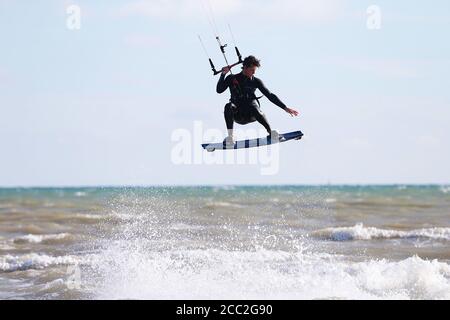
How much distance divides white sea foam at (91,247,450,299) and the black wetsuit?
287cm

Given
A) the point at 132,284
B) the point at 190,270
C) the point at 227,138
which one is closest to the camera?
the point at 227,138

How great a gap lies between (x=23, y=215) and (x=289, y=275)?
65.4 feet

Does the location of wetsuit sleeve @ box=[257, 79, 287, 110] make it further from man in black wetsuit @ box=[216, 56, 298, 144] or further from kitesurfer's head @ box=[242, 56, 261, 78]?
kitesurfer's head @ box=[242, 56, 261, 78]

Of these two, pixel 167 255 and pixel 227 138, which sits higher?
pixel 227 138

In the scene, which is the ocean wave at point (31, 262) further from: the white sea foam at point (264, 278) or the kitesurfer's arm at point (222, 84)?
the kitesurfer's arm at point (222, 84)

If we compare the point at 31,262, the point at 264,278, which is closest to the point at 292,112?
the point at 264,278

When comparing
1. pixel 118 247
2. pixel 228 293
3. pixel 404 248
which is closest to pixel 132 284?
pixel 228 293

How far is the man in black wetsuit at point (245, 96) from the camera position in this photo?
10242 millimetres

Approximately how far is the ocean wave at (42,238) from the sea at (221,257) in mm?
28

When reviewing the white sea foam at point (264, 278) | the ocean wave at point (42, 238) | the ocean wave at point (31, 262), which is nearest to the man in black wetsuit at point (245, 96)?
the white sea foam at point (264, 278)

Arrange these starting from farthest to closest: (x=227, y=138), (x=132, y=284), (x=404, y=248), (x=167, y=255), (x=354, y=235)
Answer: (x=354, y=235) < (x=404, y=248) < (x=167, y=255) < (x=132, y=284) < (x=227, y=138)
